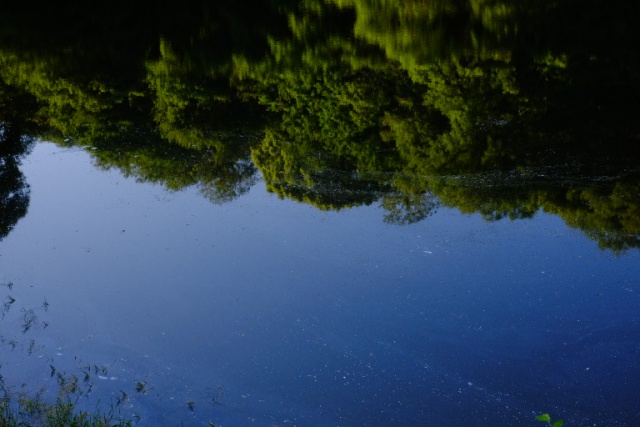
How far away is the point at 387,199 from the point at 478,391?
6147 mm

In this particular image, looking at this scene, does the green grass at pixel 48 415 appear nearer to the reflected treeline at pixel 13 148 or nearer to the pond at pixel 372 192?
the pond at pixel 372 192

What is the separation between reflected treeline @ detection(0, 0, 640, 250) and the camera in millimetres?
14117

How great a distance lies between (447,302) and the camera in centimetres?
1014

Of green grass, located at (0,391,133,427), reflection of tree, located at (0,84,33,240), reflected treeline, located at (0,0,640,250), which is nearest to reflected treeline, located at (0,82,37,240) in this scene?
reflection of tree, located at (0,84,33,240)

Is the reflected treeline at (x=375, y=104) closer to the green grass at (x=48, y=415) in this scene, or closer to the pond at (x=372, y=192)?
the pond at (x=372, y=192)

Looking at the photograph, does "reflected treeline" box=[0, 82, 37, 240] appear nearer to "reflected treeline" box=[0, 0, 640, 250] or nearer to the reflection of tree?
the reflection of tree

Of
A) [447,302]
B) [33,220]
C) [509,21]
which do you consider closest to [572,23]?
[509,21]

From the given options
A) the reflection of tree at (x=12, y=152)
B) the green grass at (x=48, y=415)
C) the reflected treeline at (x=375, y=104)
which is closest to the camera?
the green grass at (x=48, y=415)

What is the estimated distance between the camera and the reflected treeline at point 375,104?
1412 cm

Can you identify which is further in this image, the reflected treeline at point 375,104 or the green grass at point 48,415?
the reflected treeline at point 375,104

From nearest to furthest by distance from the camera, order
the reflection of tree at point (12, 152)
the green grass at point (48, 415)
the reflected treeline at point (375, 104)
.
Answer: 1. the green grass at point (48, 415)
2. the reflected treeline at point (375, 104)
3. the reflection of tree at point (12, 152)

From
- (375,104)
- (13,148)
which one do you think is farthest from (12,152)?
(375,104)

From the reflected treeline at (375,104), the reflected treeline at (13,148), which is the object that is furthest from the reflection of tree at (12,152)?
the reflected treeline at (375,104)

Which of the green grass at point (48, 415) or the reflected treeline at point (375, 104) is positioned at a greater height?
the reflected treeline at point (375, 104)
